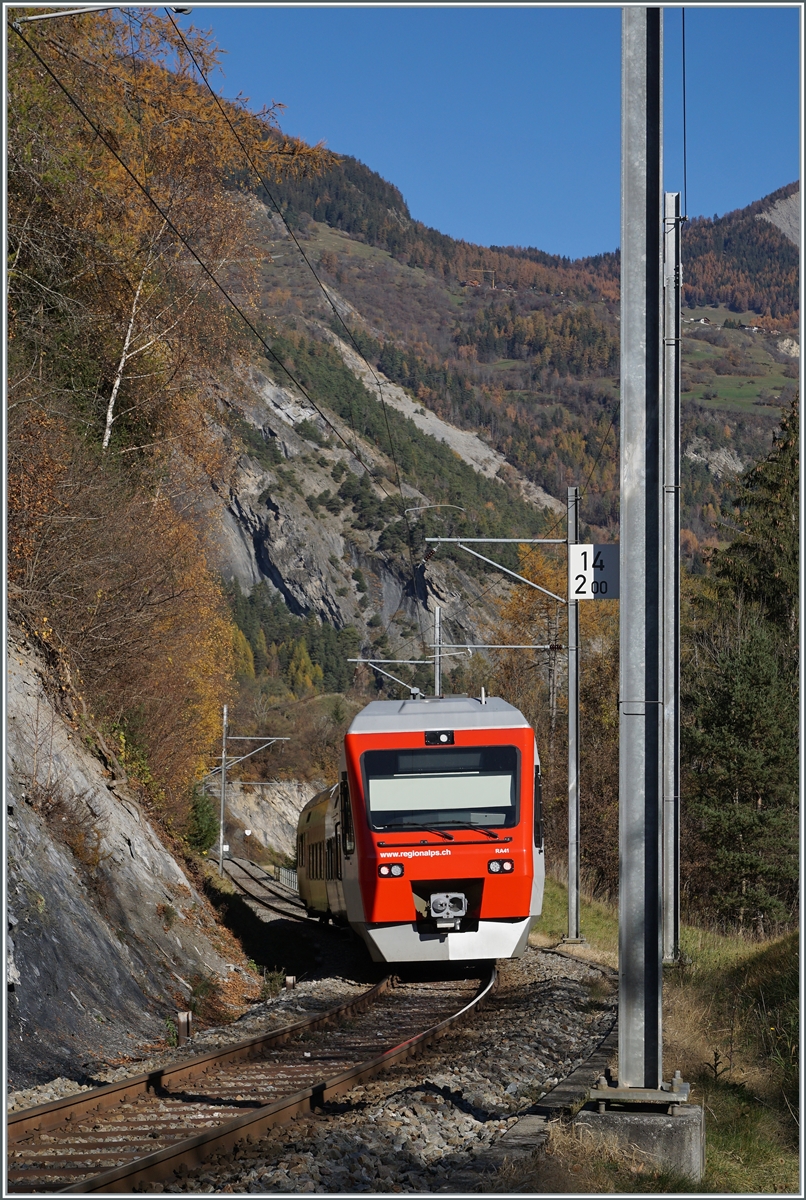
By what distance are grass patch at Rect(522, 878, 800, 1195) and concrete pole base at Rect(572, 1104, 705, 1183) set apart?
0.06 meters

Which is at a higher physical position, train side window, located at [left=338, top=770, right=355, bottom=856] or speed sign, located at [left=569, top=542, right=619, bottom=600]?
speed sign, located at [left=569, top=542, right=619, bottom=600]

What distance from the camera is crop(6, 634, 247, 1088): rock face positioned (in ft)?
37.0

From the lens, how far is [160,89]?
2473 cm

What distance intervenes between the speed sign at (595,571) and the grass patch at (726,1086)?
395 centimetres

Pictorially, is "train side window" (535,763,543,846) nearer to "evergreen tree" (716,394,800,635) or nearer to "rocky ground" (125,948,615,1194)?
"rocky ground" (125,948,615,1194)

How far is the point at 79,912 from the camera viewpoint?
13.9 metres

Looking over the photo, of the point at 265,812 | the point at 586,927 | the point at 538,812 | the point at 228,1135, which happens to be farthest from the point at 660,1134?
the point at 265,812

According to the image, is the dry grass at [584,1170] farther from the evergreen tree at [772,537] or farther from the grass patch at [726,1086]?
the evergreen tree at [772,537]

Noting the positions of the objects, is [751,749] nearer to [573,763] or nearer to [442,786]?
[573,763]

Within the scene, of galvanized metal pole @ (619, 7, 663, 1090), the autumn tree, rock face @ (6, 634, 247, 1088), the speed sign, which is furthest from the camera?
the autumn tree

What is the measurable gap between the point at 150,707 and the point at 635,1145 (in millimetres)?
18278

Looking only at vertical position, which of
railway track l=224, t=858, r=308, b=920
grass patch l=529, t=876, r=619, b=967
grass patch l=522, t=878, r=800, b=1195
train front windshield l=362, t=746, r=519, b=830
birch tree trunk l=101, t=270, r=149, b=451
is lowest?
railway track l=224, t=858, r=308, b=920

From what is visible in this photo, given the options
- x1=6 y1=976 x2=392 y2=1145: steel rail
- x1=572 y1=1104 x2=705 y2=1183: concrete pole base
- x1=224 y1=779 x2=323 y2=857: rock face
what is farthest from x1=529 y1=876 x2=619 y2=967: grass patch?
x1=224 y1=779 x2=323 y2=857: rock face

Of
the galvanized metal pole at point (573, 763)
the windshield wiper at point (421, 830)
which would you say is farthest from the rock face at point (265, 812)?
the windshield wiper at point (421, 830)
